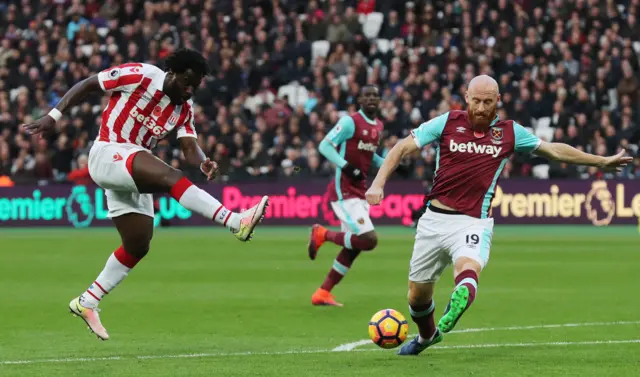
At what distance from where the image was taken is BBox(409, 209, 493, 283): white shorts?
8508mm

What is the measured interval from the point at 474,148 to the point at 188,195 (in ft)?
7.00

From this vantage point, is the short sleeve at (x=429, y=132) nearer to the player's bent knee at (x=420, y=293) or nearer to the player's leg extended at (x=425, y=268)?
the player's leg extended at (x=425, y=268)

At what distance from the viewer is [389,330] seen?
29.7ft

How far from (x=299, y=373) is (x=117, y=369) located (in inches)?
52.2

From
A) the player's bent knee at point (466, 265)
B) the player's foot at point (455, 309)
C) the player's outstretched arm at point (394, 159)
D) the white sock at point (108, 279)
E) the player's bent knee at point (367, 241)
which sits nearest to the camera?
the player's foot at point (455, 309)

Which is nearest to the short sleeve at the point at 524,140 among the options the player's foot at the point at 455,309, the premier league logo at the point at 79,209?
the player's foot at the point at 455,309

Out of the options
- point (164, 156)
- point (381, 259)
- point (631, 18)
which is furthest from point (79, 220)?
point (631, 18)

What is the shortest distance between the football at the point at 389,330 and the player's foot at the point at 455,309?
4.15 ft

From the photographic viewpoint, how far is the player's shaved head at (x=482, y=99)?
8453mm

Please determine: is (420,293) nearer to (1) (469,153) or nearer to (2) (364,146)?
(1) (469,153)

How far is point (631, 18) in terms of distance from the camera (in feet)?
98.1

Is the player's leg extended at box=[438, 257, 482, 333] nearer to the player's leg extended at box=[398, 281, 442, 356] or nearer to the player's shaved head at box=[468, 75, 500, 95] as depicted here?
the player's leg extended at box=[398, 281, 442, 356]

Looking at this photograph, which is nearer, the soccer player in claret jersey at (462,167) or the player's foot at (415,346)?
the soccer player in claret jersey at (462,167)

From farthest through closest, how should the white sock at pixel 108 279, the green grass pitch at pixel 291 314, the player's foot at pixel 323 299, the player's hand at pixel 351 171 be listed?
the player's hand at pixel 351 171
the player's foot at pixel 323 299
the white sock at pixel 108 279
the green grass pitch at pixel 291 314
